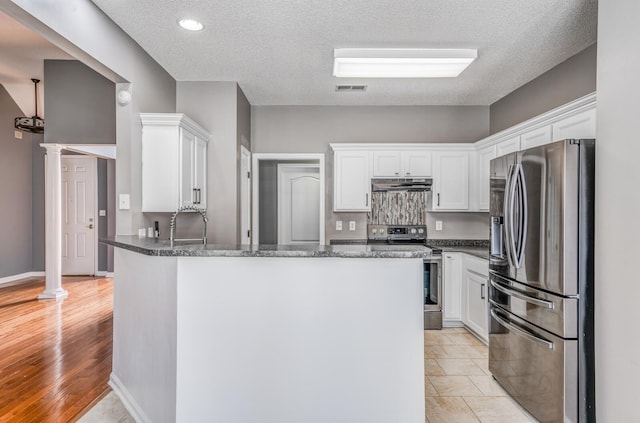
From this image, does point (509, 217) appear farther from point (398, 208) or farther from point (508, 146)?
point (398, 208)

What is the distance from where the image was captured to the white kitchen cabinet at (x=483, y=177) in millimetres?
4246

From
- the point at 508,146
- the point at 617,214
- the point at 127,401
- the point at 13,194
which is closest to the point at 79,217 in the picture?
the point at 13,194

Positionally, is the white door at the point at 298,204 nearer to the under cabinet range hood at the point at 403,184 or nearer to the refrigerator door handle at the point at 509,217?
the under cabinet range hood at the point at 403,184

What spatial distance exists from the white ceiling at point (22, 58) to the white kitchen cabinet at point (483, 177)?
490 centimetres

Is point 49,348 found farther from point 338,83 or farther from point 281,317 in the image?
point 338,83

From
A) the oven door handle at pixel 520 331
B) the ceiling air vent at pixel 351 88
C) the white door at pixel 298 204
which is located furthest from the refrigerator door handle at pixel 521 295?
the white door at pixel 298 204

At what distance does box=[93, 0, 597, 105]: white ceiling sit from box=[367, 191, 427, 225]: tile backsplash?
134cm

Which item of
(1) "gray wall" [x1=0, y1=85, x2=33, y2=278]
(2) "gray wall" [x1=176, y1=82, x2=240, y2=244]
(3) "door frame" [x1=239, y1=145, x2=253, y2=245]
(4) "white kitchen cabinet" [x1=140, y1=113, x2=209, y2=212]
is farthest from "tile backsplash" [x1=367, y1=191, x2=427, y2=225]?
(1) "gray wall" [x1=0, y1=85, x2=33, y2=278]

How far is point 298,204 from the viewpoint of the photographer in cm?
627

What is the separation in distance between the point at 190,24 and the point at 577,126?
289 centimetres

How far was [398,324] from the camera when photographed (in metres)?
1.96

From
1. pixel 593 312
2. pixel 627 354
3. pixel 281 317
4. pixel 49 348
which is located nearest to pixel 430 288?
pixel 593 312

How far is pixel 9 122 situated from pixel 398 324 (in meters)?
7.10

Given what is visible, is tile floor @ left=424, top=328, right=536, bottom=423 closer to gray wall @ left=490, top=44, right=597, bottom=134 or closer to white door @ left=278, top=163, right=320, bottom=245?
gray wall @ left=490, top=44, right=597, bottom=134
